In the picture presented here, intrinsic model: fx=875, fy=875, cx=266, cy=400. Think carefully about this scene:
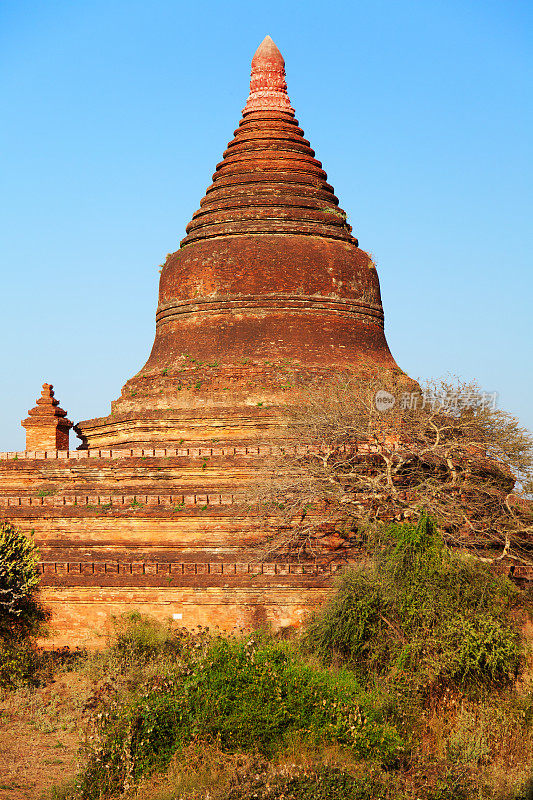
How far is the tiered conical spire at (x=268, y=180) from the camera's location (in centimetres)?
1844

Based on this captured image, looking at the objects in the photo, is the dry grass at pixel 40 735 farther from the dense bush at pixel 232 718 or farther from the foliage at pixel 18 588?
the foliage at pixel 18 588

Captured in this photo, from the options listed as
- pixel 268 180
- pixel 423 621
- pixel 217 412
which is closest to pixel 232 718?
pixel 423 621

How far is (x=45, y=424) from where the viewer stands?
63.0 feet

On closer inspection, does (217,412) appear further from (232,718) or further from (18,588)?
(232,718)

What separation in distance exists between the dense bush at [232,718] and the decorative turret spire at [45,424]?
1144 centimetres

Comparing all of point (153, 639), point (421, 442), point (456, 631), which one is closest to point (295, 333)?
point (421, 442)

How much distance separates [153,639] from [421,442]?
4.99 metres

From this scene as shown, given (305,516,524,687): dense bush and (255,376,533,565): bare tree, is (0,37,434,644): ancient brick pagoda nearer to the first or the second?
(255,376,533,565): bare tree

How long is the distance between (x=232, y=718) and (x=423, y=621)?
8.00ft

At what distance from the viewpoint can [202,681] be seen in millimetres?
8281

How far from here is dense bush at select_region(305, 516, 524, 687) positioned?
8.92m

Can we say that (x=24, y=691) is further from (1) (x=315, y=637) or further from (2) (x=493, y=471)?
(2) (x=493, y=471)

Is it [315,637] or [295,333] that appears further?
[295,333]

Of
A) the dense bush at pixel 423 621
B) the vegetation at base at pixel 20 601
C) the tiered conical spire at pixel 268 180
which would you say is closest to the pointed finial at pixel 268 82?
the tiered conical spire at pixel 268 180
